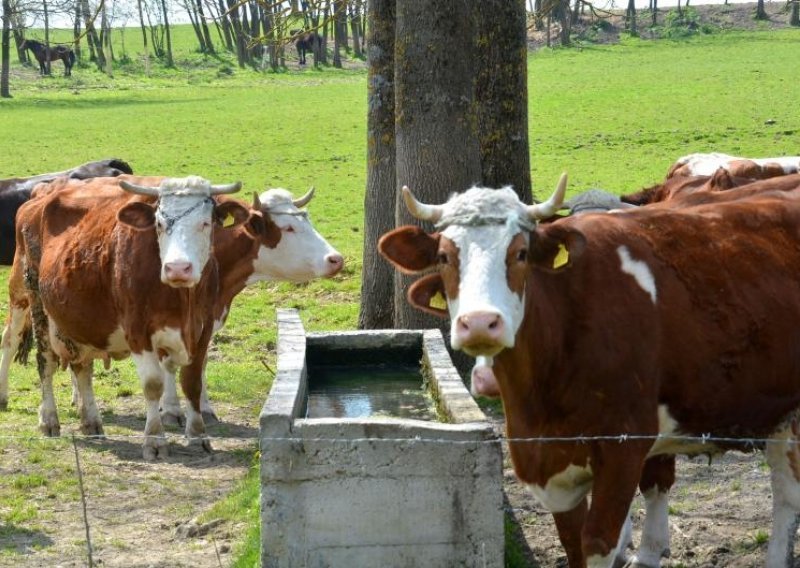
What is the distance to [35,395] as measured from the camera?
1127cm

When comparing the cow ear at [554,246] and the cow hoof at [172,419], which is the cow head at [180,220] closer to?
the cow hoof at [172,419]

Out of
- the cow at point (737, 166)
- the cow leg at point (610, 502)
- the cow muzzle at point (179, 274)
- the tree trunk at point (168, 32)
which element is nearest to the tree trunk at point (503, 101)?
the cow muzzle at point (179, 274)

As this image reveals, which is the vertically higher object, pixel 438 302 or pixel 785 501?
pixel 438 302

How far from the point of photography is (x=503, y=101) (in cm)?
973

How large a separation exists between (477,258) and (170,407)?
18.8 feet

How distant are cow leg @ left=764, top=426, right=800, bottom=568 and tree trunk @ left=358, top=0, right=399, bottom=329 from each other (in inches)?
187

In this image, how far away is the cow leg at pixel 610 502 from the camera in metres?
5.01

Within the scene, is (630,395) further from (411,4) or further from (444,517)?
(411,4)

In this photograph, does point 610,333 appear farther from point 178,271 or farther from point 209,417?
point 209,417

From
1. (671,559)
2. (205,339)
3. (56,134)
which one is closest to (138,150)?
(56,134)

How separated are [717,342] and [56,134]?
32300 mm

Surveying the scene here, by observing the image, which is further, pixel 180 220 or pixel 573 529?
pixel 180 220

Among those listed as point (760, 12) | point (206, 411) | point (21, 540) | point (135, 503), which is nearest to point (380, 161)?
point (206, 411)

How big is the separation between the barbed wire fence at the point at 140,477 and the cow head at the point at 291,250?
1.93 meters
